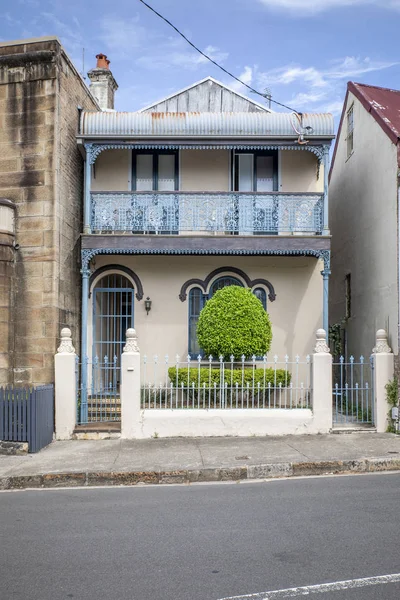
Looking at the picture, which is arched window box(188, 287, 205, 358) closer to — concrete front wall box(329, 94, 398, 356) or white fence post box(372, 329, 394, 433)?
concrete front wall box(329, 94, 398, 356)

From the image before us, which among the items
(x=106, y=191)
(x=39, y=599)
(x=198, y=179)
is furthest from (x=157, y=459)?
(x=198, y=179)

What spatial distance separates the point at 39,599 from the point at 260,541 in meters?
2.03

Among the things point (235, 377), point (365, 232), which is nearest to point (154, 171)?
point (365, 232)

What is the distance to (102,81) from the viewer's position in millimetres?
18422

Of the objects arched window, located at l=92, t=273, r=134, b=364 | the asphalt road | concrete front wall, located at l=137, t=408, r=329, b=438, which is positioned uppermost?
arched window, located at l=92, t=273, r=134, b=364

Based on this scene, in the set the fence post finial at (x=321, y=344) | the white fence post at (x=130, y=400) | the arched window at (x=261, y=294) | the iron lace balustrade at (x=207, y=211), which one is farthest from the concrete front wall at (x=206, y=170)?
the white fence post at (x=130, y=400)

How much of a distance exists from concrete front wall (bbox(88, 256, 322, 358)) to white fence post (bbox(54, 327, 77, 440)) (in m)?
3.50

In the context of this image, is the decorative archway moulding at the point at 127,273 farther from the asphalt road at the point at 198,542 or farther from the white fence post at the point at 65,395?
the asphalt road at the point at 198,542

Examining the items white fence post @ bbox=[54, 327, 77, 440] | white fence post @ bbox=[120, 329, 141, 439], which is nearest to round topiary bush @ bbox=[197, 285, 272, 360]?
white fence post @ bbox=[120, 329, 141, 439]

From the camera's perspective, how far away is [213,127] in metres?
14.0

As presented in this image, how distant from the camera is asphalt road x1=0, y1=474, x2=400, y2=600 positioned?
4730 mm

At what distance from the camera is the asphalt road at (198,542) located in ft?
15.5

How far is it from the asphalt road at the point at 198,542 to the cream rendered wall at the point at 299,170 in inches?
348

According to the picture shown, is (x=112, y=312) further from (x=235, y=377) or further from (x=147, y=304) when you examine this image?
(x=235, y=377)
